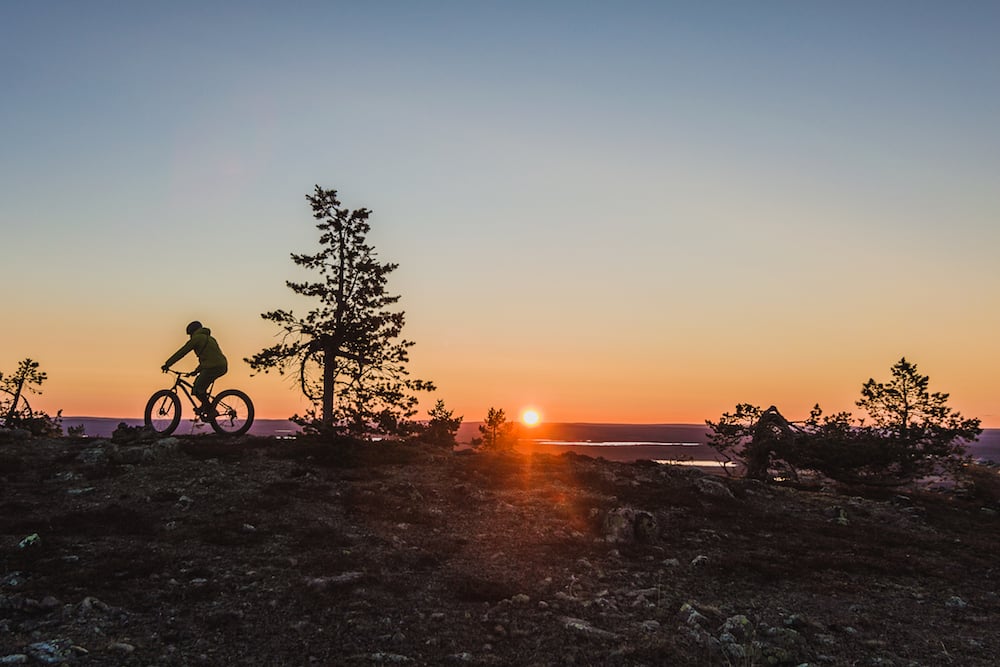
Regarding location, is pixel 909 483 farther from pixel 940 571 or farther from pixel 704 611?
pixel 704 611

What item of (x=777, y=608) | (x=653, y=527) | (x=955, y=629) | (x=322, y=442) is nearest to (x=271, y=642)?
(x=777, y=608)

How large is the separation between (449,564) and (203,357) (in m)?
11.9

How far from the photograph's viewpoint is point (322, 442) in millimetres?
21219

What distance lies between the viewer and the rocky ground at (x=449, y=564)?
28.5 feet

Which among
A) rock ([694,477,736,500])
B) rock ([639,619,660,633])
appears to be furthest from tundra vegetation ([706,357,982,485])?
rock ([639,619,660,633])

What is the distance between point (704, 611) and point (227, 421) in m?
16.5

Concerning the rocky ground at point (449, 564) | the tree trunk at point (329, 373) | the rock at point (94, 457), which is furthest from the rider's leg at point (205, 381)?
the tree trunk at point (329, 373)

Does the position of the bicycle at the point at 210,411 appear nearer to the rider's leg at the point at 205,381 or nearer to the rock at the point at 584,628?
the rider's leg at the point at 205,381

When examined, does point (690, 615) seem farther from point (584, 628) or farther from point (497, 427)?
point (497, 427)

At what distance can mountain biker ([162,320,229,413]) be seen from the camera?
19.8 metres

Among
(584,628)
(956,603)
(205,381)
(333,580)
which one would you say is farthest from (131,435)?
(956,603)

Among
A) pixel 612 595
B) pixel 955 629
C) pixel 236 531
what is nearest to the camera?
pixel 955 629

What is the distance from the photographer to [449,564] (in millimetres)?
12445

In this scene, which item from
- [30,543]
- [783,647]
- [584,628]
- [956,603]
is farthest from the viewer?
[956,603]
